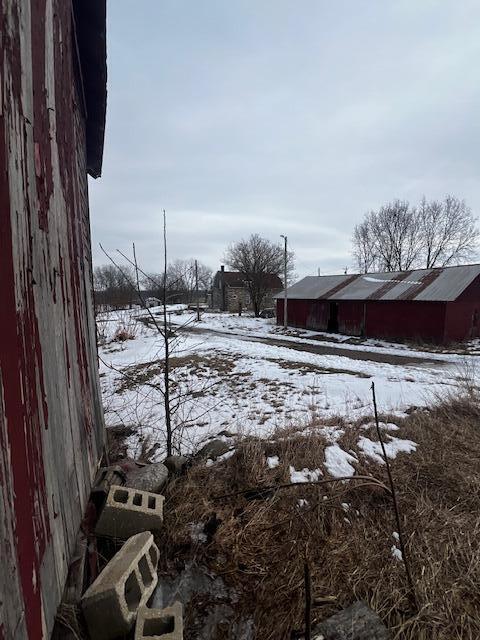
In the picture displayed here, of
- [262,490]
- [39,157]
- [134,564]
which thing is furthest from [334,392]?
[39,157]

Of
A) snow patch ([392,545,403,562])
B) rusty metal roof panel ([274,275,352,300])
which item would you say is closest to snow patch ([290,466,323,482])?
snow patch ([392,545,403,562])

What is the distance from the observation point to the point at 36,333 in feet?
5.62

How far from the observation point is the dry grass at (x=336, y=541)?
2.26 meters

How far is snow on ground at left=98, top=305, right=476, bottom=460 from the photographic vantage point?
5879 millimetres

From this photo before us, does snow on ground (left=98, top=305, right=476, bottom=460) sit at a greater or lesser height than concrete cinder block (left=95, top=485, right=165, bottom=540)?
lesser

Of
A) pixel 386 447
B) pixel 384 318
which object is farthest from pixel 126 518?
pixel 384 318

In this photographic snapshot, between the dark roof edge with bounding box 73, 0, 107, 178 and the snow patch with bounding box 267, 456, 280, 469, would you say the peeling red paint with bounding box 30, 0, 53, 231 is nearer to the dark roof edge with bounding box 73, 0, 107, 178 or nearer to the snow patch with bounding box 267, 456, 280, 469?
the dark roof edge with bounding box 73, 0, 107, 178

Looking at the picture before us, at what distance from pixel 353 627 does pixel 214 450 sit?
2464 mm

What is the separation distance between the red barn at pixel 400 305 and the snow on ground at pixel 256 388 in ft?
9.75

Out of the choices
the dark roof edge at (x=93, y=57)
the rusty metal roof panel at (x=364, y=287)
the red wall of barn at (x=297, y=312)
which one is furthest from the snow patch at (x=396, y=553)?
the red wall of barn at (x=297, y=312)

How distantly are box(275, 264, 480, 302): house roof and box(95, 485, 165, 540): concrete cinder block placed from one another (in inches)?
702

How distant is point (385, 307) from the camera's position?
19484mm

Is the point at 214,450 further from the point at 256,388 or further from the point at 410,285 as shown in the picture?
the point at 410,285

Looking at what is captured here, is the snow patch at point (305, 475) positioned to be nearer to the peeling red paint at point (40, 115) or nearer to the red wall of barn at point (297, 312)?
the peeling red paint at point (40, 115)
